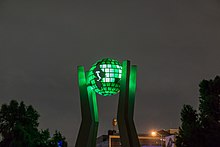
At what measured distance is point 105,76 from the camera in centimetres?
1838

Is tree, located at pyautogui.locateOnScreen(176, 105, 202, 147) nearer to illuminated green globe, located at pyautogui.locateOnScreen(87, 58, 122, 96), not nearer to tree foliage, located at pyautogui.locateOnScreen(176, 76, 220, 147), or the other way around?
tree foliage, located at pyautogui.locateOnScreen(176, 76, 220, 147)

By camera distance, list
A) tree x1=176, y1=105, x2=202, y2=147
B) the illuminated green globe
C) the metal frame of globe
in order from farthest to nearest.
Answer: tree x1=176, y1=105, x2=202, y2=147 → the illuminated green globe → the metal frame of globe

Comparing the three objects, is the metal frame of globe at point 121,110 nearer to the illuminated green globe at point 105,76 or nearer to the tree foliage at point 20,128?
the illuminated green globe at point 105,76

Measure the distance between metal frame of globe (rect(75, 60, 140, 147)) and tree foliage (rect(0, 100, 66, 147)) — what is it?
607 inches

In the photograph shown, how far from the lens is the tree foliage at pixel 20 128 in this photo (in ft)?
108

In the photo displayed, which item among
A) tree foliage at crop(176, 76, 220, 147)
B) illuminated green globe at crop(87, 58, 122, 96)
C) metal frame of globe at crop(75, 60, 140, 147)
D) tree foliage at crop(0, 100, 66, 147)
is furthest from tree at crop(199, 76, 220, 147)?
tree foliage at crop(0, 100, 66, 147)

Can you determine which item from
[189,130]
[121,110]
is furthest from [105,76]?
[189,130]

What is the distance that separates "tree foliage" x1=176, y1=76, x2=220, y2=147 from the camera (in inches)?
953

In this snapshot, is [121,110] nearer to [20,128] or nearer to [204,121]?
[204,121]

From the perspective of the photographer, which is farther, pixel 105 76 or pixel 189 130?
pixel 189 130

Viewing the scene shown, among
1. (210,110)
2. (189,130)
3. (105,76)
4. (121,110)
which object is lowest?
(189,130)

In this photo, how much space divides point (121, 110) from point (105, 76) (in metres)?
1.84

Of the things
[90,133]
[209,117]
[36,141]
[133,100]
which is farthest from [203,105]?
[36,141]

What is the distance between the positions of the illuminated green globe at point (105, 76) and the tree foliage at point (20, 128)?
53.3 ft
